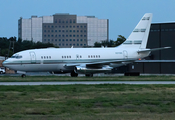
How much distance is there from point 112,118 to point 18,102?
6.38 m

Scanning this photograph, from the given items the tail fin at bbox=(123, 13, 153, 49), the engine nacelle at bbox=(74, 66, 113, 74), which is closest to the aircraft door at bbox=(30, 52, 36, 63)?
the engine nacelle at bbox=(74, 66, 113, 74)

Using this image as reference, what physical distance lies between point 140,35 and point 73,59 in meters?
10.1

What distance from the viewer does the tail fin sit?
154ft

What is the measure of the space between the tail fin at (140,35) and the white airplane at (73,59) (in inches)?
40.0

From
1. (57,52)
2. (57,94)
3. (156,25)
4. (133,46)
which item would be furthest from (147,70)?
(57,94)

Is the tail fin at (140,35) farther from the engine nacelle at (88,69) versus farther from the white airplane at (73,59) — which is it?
the engine nacelle at (88,69)

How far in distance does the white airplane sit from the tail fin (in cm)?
102

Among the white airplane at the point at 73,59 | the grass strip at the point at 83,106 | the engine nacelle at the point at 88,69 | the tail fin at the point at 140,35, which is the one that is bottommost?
the grass strip at the point at 83,106

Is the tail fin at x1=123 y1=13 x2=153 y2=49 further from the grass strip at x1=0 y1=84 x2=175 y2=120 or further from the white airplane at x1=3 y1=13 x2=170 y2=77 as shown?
the grass strip at x1=0 y1=84 x2=175 y2=120

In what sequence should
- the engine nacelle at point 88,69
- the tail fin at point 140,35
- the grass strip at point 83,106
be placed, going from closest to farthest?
the grass strip at point 83,106 → the engine nacelle at point 88,69 → the tail fin at point 140,35

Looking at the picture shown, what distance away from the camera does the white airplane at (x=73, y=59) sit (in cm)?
4116

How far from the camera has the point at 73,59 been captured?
43062 mm

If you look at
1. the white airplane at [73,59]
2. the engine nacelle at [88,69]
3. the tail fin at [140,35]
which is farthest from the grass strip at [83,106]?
the tail fin at [140,35]

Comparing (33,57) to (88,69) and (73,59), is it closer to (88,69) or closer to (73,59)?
(73,59)
